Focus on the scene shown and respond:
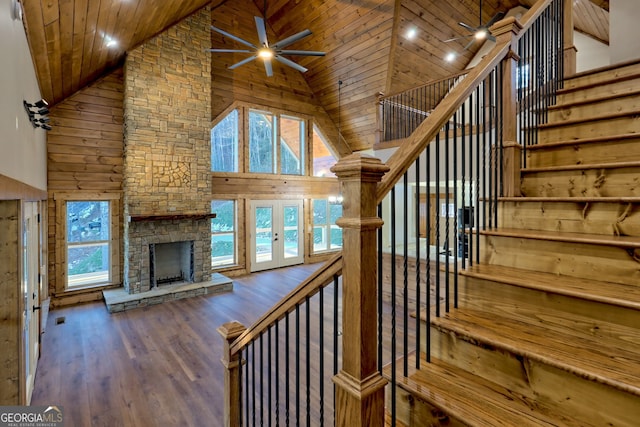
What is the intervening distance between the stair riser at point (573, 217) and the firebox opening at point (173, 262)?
5652mm

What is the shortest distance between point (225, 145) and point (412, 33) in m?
4.68

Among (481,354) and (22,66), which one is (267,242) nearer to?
(22,66)

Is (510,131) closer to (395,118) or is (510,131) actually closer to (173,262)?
(395,118)

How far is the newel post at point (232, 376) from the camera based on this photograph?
1927 millimetres

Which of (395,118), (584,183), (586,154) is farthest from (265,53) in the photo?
(584,183)

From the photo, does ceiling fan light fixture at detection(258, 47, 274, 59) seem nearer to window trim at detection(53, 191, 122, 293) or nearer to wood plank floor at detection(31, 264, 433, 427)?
window trim at detection(53, 191, 122, 293)

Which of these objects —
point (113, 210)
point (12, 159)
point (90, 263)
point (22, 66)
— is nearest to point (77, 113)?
point (113, 210)

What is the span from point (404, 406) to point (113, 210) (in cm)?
614

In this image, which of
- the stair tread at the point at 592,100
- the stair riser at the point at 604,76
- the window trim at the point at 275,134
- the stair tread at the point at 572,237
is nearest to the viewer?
the stair tread at the point at 572,237

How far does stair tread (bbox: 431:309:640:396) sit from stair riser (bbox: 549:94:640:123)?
160 cm

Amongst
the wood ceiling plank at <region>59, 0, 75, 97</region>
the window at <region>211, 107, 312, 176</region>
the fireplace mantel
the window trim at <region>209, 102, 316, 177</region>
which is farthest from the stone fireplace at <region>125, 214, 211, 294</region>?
the wood ceiling plank at <region>59, 0, 75, 97</region>

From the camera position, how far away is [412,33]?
21.6 feet

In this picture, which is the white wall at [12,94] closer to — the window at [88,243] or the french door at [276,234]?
the window at [88,243]

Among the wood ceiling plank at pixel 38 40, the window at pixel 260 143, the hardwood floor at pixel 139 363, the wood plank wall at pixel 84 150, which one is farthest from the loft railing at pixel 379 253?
the window at pixel 260 143
